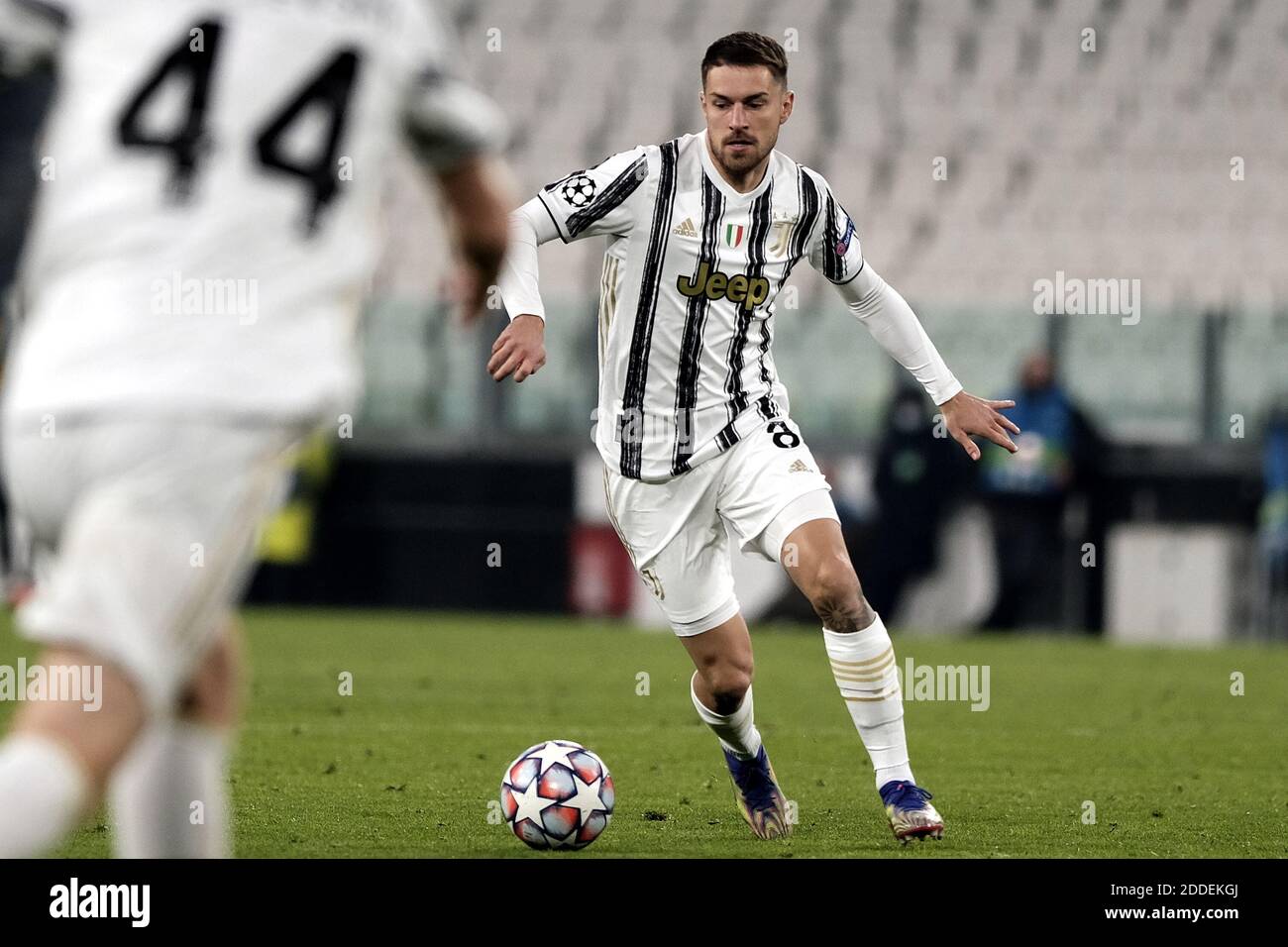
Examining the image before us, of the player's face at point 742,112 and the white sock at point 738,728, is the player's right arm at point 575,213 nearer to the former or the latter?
the player's face at point 742,112

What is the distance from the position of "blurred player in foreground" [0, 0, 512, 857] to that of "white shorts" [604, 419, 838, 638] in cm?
281

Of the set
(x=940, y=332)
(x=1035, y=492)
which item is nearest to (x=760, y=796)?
(x=1035, y=492)

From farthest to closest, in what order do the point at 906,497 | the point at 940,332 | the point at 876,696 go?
the point at 940,332 → the point at 906,497 → the point at 876,696

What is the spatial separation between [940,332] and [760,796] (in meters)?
10.6

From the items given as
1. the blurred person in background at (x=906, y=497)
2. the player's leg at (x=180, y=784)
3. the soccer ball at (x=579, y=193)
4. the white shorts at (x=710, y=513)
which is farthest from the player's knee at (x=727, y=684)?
the blurred person in background at (x=906, y=497)

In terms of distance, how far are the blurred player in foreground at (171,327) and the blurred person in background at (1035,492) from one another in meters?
12.1

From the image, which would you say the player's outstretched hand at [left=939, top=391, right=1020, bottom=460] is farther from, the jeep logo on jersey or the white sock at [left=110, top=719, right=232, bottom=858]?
the white sock at [left=110, top=719, right=232, bottom=858]

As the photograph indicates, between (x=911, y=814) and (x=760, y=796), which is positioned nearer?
(x=911, y=814)

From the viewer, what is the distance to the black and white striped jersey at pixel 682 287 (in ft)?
20.0

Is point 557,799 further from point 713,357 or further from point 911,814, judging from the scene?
point 713,357

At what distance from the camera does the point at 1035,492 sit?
1516 cm

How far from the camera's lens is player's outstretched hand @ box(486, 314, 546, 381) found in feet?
17.2

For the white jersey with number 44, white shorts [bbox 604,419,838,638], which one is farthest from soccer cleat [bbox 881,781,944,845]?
the white jersey with number 44

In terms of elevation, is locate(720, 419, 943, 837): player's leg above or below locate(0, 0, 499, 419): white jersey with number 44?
below
